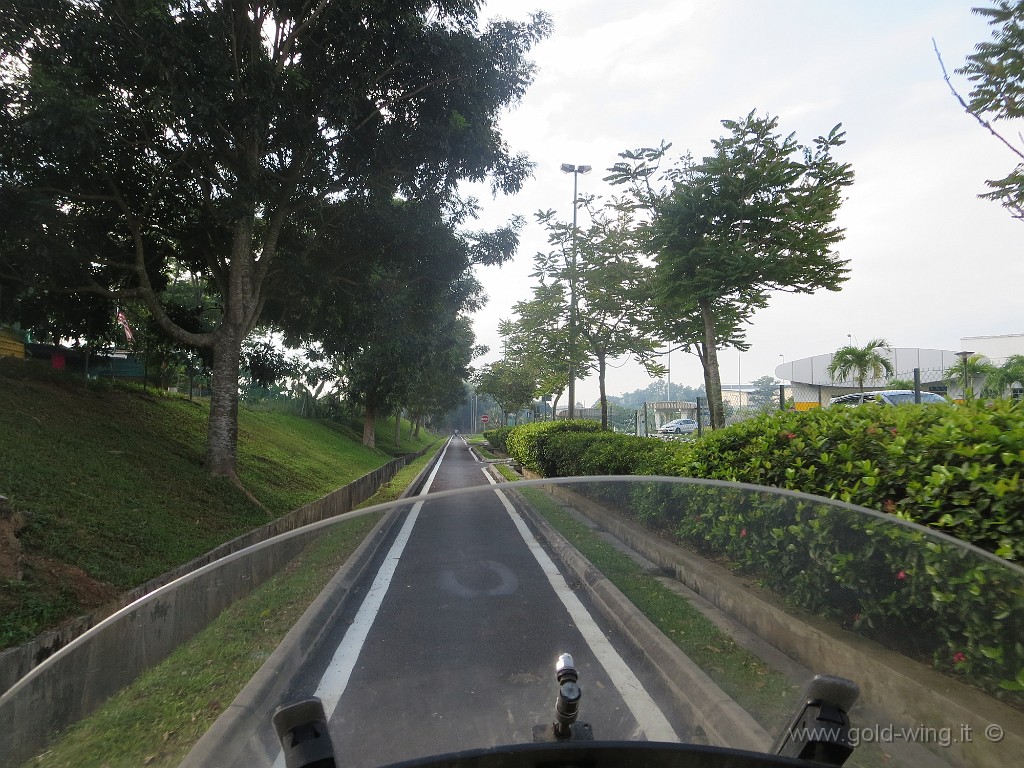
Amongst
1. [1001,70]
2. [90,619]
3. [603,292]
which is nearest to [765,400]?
[603,292]

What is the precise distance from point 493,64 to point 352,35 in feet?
9.06

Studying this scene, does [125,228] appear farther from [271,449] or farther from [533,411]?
[533,411]

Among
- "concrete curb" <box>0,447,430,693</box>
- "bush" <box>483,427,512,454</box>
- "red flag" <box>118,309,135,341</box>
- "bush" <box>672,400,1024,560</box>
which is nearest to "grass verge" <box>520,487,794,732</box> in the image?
"bush" <box>672,400,1024,560</box>

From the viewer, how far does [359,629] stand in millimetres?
1847

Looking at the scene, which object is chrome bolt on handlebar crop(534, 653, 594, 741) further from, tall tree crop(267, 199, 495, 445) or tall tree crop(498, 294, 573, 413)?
tall tree crop(498, 294, 573, 413)

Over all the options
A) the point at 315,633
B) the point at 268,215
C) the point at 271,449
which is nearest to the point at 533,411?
the point at 271,449

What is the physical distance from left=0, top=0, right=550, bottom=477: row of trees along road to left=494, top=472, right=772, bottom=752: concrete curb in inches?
361

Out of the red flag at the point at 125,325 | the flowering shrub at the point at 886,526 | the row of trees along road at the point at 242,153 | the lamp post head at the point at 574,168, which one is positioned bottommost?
the flowering shrub at the point at 886,526

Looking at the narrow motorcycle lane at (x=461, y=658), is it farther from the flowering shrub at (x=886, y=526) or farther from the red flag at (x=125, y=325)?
the red flag at (x=125, y=325)

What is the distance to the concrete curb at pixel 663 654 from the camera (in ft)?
5.84

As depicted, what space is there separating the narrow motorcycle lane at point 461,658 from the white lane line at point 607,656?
0.9 inches

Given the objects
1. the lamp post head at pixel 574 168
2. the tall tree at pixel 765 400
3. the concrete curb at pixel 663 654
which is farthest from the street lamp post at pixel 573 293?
the concrete curb at pixel 663 654

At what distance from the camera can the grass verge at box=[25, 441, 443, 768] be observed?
4.78 feet

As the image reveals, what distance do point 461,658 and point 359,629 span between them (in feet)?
1.31
